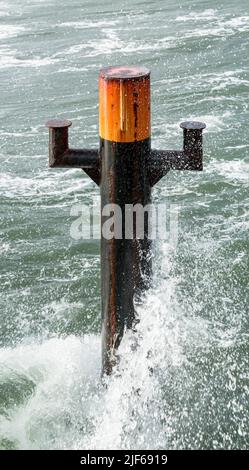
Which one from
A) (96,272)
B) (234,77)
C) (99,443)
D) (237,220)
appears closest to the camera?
(99,443)

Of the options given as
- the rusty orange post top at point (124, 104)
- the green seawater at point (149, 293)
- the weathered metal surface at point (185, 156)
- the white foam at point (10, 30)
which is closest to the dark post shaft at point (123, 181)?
the rusty orange post top at point (124, 104)

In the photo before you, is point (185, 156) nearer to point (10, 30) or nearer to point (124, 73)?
point (124, 73)

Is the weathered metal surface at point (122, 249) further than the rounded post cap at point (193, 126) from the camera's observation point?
No

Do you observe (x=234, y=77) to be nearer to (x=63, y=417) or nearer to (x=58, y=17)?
(x=58, y=17)

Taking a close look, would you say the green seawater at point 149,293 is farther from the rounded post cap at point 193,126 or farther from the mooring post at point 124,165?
the rounded post cap at point 193,126

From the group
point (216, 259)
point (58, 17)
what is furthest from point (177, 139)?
point (58, 17)

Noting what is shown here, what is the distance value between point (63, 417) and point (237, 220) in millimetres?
5883

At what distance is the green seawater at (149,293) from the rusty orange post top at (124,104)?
1712mm

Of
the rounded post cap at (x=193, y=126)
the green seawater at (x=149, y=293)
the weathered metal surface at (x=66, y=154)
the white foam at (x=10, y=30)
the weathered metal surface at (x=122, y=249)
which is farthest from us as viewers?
the white foam at (x=10, y=30)

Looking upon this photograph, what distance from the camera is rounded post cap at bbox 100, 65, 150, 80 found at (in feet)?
19.3

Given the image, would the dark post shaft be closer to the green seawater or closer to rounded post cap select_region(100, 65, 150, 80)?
rounded post cap select_region(100, 65, 150, 80)

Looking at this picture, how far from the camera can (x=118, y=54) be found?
77.0ft

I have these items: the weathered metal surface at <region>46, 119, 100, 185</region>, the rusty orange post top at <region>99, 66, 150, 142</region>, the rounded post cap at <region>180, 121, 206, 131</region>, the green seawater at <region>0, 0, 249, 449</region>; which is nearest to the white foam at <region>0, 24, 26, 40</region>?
the green seawater at <region>0, 0, 249, 449</region>

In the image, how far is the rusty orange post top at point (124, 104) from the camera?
19.3 feet
